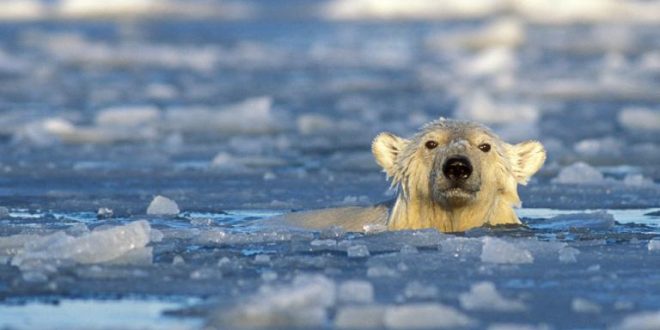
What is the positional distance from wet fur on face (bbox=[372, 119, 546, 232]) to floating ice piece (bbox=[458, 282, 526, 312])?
1.70m

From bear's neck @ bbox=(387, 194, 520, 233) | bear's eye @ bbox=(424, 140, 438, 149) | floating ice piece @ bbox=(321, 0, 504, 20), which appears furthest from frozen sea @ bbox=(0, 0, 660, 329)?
floating ice piece @ bbox=(321, 0, 504, 20)

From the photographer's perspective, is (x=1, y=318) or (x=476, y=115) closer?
(x=1, y=318)

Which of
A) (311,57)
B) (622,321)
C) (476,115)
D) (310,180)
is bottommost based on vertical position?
(622,321)

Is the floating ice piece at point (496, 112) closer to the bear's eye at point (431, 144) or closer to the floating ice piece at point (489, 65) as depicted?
the floating ice piece at point (489, 65)

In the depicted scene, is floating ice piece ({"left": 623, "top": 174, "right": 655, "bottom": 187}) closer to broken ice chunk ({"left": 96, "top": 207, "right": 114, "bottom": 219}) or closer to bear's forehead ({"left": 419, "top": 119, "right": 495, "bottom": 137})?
bear's forehead ({"left": 419, "top": 119, "right": 495, "bottom": 137})

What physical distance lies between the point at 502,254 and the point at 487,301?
3.32 feet

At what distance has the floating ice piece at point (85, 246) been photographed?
19.1ft

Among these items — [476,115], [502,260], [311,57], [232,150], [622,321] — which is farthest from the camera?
[311,57]

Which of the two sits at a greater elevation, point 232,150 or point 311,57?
point 311,57

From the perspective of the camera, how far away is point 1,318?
4812 mm


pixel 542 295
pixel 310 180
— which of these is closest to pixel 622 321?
pixel 542 295

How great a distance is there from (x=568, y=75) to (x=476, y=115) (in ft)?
15.4

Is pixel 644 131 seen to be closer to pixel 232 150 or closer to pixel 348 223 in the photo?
pixel 232 150

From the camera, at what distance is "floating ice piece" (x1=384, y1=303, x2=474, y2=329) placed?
455 cm
